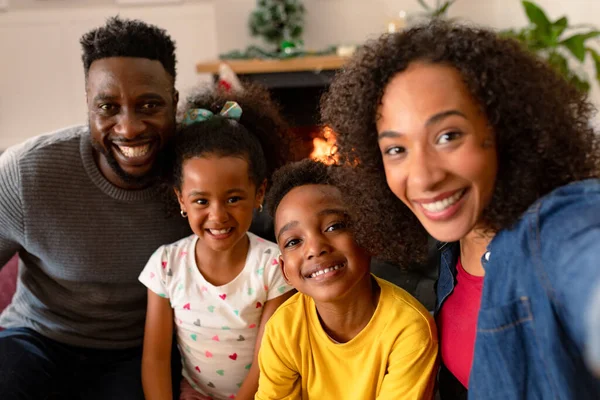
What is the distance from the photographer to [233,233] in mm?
1347

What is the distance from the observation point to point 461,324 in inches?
41.8

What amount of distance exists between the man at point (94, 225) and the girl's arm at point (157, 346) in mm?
65

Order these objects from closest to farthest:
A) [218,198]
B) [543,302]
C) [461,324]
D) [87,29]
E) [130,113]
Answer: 1. [543,302]
2. [461,324]
3. [218,198]
4. [130,113]
5. [87,29]

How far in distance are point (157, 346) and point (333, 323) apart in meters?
0.51

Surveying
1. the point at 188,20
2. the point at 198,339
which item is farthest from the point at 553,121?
the point at 188,20

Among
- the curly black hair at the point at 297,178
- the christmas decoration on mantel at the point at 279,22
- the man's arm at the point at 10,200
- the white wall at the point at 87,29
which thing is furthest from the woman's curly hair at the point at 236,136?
the white wall at the point at 87,29

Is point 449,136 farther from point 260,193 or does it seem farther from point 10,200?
point 10,200

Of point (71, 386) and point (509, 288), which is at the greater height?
point (509, 288)

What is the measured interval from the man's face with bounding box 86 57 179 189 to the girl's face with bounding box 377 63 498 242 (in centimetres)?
75

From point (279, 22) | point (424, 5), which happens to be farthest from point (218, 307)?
point (424, 5)

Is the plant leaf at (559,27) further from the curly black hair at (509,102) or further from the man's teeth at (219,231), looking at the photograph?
the man's teeth at (219,231)

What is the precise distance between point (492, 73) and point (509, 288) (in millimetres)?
328

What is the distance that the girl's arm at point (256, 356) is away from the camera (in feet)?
4.45

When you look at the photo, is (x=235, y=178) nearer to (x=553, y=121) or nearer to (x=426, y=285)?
(x=426, y=285)
